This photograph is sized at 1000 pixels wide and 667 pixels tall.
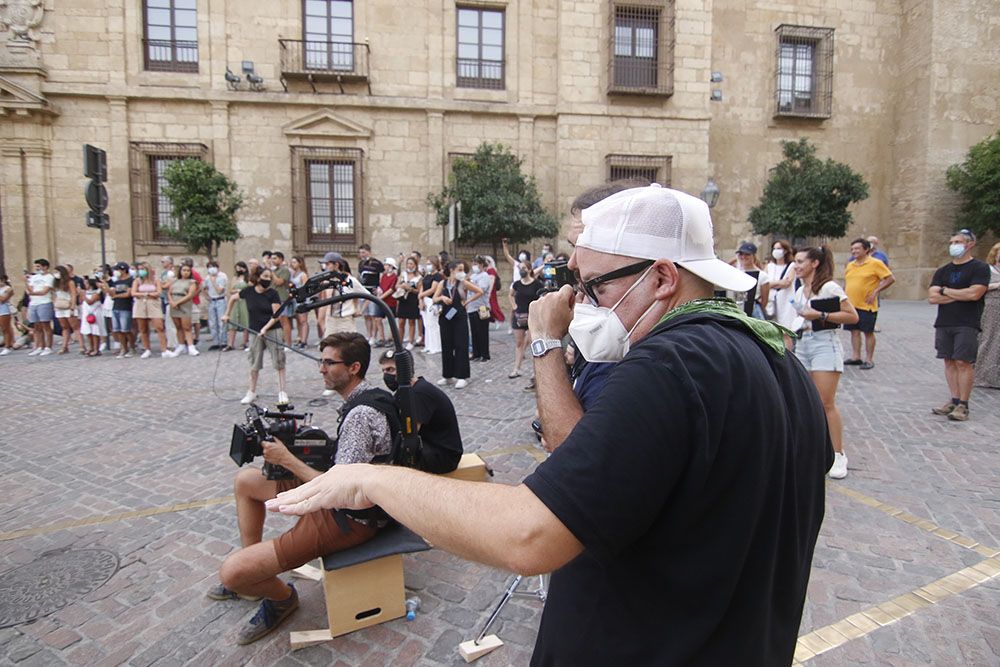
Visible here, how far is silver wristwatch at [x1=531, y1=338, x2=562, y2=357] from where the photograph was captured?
196cm

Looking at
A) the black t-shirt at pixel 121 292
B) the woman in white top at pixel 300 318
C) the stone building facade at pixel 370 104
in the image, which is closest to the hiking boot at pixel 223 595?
the woman in white top at pixel 300 318

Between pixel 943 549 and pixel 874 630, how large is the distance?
1251mm

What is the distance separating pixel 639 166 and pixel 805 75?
854 centimetres

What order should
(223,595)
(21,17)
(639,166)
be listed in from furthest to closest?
1. (639,166)
2. (21,17)
3. (223,595)

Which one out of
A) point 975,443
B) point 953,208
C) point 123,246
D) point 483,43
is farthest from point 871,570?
point 953,208

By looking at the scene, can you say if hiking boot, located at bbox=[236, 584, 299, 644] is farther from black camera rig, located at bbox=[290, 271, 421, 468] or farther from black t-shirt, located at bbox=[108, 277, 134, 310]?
black t-shirt, located at bbox=[108, 277, 134, 310]

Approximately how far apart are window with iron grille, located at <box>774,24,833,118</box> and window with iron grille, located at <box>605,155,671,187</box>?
5895 millimetres

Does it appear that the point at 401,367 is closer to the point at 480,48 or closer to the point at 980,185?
the point at 480,48

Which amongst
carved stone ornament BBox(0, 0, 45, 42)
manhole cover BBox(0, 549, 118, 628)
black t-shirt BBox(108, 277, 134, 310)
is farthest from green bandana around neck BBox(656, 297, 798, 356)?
carved stone ornament BBox(0, 0, 45, 42)

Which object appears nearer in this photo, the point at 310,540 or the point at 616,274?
the point at 616,274

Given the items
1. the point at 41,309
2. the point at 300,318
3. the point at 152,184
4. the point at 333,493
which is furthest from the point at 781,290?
the point at 152,184

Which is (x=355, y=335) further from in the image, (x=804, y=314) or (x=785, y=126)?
(x=785, y=126)

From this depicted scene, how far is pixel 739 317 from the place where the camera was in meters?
1.22

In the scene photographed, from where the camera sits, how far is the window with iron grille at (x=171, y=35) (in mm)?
18094
